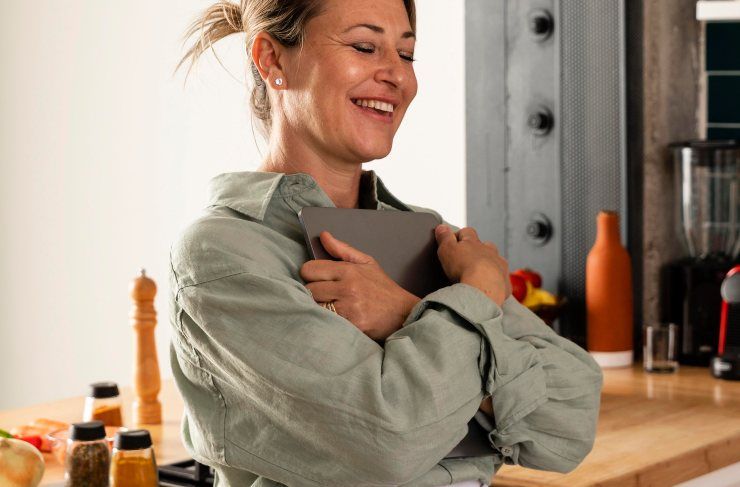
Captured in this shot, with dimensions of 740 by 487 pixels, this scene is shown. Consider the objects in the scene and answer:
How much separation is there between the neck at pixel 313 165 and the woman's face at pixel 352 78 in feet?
0.07

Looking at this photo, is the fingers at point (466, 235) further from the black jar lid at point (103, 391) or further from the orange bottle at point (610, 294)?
the orange bottle at point (610, 294)

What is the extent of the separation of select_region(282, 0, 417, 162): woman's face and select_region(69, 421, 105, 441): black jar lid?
0.44m

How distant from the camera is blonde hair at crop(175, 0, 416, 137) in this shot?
1287mm

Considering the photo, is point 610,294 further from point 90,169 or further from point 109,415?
point 90,169

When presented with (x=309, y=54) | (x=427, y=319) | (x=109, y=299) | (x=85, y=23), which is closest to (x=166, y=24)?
(x=85, y=23)

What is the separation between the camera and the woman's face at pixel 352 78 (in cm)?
126

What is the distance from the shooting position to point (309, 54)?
1273 mm

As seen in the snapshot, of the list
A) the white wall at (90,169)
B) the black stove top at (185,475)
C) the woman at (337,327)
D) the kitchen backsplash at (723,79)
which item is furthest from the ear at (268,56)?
the white wall at (90,169)

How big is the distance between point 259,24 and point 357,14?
0.43 feet

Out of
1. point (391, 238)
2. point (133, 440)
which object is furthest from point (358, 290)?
point (133, 440)

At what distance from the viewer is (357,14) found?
1.27m

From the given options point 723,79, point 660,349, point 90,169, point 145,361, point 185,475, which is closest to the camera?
point 185,475

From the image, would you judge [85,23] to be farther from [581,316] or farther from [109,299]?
[581,316]

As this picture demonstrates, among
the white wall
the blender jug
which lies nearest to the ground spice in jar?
the blender jug
